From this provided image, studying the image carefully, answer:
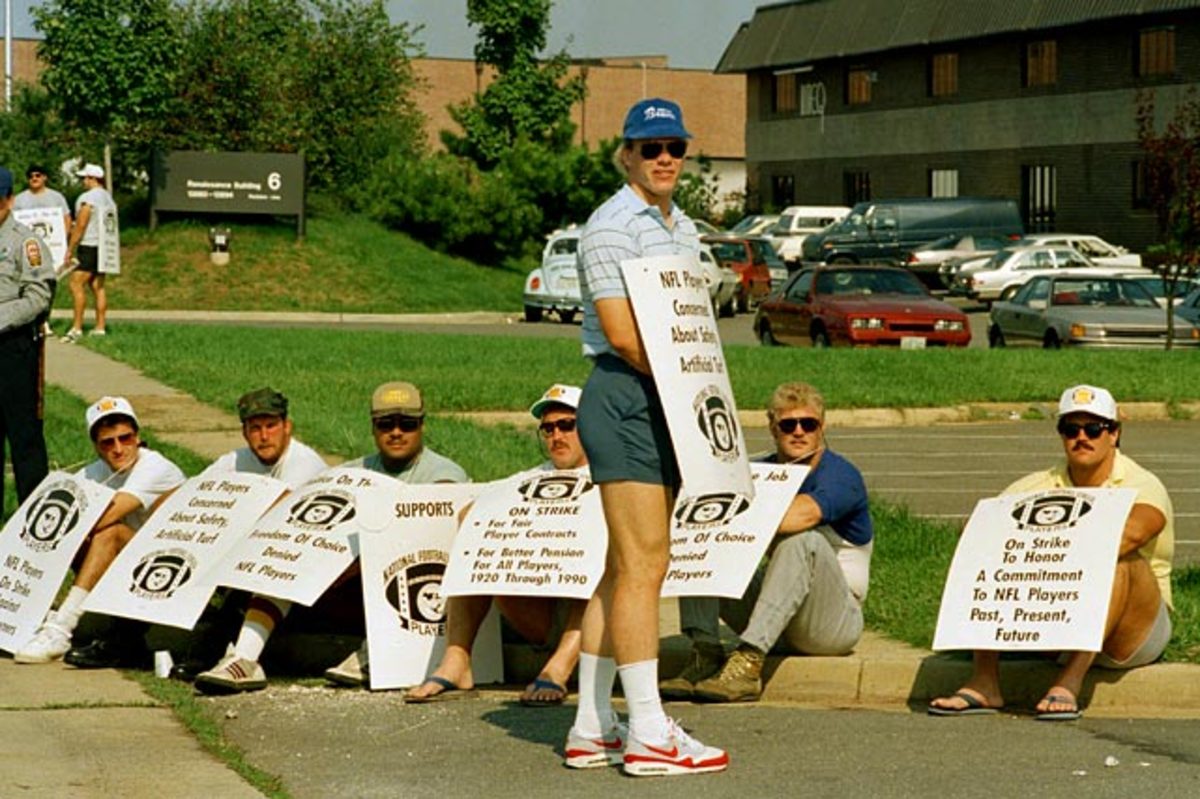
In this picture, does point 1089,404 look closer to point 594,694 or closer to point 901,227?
point 594,694

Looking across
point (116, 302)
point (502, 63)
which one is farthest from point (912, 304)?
point (502, 63)

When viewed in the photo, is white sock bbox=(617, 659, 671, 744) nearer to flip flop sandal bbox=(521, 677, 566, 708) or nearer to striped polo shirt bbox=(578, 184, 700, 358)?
striped polo shirt bbox=(578, 184, 700, 358)

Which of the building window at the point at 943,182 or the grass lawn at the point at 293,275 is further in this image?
the building window at the point at 943,182

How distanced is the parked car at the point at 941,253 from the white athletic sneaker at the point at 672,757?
156ft

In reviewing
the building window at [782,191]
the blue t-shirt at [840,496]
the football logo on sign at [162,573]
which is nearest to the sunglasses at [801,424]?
the blue t-shirt at [840,496]

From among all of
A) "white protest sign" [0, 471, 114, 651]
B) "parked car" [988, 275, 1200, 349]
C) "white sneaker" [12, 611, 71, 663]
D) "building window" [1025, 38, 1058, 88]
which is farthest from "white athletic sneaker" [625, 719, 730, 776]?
"building window" [1025, 38, 1058, 88]

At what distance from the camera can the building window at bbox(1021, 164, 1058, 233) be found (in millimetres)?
66000

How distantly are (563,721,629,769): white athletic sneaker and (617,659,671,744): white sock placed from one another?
0.20m

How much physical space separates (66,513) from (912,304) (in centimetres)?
2138

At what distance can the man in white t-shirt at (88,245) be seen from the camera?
24484mm

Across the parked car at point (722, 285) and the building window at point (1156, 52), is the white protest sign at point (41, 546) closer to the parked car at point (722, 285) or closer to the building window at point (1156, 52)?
the parked car at point (722, 285)

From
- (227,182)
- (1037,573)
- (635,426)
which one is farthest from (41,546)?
(227,182)

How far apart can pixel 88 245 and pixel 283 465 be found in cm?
1557

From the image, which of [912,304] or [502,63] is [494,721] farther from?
[502,63]
